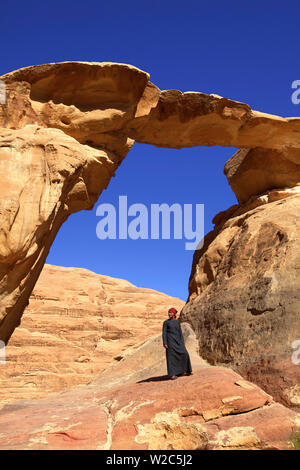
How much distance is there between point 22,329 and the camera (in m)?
30.4

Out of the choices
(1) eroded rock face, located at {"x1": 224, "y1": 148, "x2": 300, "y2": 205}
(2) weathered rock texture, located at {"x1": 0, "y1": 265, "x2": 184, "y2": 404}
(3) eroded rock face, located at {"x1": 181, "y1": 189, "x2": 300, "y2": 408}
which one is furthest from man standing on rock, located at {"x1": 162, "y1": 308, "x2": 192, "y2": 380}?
(2) weathered rock texture, located at {"x1": 0, "y1": 265, "x2": 184, "y2": 404}

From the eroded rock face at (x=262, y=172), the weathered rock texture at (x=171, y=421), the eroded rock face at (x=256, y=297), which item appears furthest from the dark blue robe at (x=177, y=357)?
the eroded rock face at (x=262, y=172)

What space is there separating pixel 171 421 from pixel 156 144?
33.7ft

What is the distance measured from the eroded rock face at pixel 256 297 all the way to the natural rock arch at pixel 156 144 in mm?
35

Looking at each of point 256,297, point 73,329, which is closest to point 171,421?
point 256,297

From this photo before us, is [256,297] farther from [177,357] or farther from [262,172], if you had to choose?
[262,172]

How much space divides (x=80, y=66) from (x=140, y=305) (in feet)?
91.2

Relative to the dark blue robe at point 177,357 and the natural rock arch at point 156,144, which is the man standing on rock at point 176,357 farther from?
the natural rock arch at point 156,144

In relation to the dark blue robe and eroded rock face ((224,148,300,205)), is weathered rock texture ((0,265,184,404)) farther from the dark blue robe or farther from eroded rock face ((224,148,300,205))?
the dark blue robe

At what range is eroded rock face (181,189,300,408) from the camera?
8312 mm

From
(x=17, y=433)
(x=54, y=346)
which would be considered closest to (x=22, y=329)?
(x=54, y=346)

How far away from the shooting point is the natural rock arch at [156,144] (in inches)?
373

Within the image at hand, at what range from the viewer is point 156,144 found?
47.4 ft
